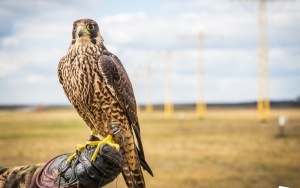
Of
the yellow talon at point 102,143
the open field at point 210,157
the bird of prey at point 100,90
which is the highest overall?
the bird of prey at point 100,90

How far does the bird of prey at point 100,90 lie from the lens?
2412 mm

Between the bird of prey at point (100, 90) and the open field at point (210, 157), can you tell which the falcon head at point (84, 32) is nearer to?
the bird of prey at point (100, 90)

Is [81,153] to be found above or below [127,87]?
below

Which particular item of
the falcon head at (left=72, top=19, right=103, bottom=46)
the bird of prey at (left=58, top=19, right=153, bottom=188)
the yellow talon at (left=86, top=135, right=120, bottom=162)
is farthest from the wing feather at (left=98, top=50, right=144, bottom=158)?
the yellow talon at (left=86, top=135, right=120, bottom=162)

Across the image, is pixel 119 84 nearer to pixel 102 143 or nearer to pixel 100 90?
pixel 100 90

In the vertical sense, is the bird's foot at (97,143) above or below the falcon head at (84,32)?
below

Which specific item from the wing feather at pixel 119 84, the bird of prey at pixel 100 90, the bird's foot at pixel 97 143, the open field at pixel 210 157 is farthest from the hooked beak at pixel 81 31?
the open field at pixel 210 157

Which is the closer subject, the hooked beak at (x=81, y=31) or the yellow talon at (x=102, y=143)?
the yellow talon at (x=102, y=143)

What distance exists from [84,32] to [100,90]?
0.30 meters

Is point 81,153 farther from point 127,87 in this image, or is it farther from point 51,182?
point 127,87

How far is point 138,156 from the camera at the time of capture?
8.70ft

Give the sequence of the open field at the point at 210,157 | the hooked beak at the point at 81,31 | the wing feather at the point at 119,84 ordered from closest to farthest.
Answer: the hooked beak at the point at 81,31 < the wing feather at the point at 119,84 < the open field at the point at 210,157

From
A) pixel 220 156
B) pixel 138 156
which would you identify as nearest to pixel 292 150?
pixel 220 156

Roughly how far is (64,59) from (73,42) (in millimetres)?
109
